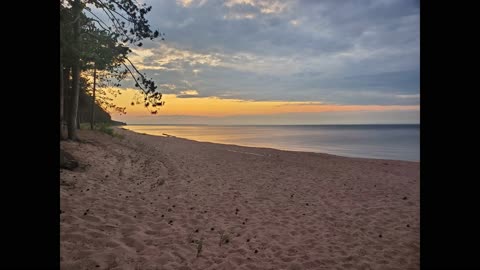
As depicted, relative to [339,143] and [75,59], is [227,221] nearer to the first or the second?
[75,59]

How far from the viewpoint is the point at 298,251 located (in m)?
6.10

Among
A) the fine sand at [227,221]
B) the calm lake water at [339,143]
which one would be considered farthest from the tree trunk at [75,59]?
the calm lake water at [339,143]

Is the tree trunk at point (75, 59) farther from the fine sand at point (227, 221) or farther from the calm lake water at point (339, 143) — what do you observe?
the calm lake water at point (339, 143)

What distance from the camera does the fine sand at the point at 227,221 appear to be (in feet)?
18.0

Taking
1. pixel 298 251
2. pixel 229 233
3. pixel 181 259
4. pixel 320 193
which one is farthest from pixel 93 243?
pixel 320 193

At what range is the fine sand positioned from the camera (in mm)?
5500

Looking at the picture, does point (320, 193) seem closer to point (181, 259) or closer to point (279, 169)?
point (279, 169)

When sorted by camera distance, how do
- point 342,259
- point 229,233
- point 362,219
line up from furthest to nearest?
point 362,219 → point 229,233 → point 342,259

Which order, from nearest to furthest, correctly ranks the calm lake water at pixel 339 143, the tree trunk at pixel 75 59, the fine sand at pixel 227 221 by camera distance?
1. the fine sand at pixel 227 221
2. the tree trunk at pixel 75 59
3. the calm lake water at pixel 339 143

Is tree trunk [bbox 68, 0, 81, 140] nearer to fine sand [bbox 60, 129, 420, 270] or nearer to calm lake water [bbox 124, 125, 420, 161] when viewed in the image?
fine sand [bbox 60, 129, 420, 270]

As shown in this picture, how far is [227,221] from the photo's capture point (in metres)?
7.86
